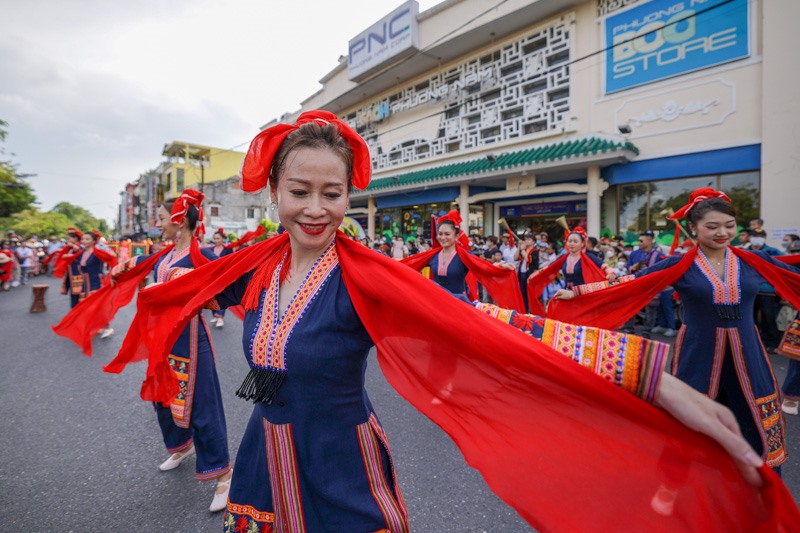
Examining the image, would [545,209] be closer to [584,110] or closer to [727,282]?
[584,110]

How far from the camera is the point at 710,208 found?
257cm

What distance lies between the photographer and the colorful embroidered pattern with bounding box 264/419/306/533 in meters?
1.29

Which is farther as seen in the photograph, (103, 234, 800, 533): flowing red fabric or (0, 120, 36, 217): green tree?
(0, 120, 36, 217): green tree

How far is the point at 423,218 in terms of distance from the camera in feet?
60.6

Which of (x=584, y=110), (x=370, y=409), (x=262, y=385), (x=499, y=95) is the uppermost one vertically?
(x=499, y=95)

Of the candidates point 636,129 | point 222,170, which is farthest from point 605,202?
point 222,170

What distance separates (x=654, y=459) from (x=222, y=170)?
50.4 meters

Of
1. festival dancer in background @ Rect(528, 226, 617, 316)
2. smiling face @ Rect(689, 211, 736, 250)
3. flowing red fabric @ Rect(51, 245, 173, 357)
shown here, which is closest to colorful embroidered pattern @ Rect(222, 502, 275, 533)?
flowing red fabric @ Rect(51, 245, 173, 357)

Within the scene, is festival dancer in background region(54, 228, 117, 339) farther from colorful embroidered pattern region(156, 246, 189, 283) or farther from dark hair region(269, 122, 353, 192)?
dark hair region(269, 122, 353, 192)

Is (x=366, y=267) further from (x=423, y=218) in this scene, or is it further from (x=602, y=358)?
(x=423, y=218)

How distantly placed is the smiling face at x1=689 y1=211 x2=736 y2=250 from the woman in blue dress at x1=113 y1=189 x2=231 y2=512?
10.8ft

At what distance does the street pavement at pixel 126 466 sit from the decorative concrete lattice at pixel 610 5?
443 inches

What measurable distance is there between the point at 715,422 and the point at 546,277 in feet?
16.4

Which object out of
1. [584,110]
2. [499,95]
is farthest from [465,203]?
[584,110]
